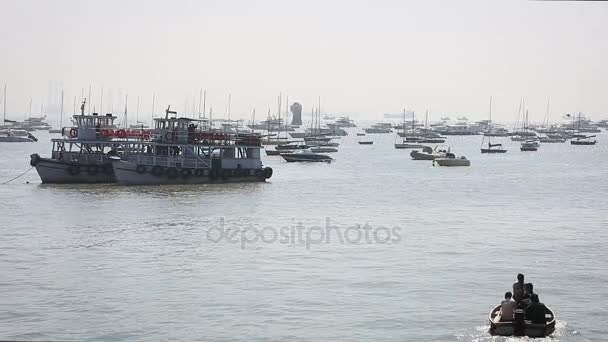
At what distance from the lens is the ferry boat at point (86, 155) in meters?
71.9

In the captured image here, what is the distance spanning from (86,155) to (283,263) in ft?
137

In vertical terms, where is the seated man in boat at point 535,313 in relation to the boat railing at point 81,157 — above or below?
below

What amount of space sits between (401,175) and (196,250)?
6169 cm

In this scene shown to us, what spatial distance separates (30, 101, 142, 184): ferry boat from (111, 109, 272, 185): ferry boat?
45.7 inches

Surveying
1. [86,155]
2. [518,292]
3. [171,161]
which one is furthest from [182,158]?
[518,292]

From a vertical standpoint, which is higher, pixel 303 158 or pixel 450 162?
pixel 450 162

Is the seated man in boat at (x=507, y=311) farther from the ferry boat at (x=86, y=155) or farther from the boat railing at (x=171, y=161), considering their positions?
the ferry boat at (x=86, y=155)

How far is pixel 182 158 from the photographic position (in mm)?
72125

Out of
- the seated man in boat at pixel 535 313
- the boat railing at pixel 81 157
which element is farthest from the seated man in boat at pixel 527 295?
the boat railing at pixel 81 157

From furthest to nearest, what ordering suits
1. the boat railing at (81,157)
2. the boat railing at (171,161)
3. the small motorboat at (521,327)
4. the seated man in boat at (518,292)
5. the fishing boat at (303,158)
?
the fishing boat at (303,158), the boat railing at (81,157), the boat railing at (171,161), the seated man in boat at (518,292), the small motorboat at (521,327)

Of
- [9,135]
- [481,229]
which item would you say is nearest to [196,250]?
[481,229]

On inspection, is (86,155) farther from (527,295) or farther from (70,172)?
(527,295)

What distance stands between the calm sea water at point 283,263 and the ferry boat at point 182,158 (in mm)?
1665

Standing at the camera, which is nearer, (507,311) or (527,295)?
→ (507,311)
